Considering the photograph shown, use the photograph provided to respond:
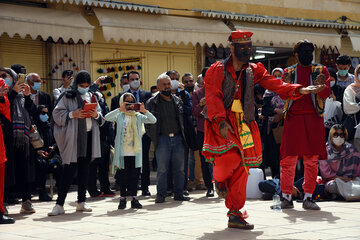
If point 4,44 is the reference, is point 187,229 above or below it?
below

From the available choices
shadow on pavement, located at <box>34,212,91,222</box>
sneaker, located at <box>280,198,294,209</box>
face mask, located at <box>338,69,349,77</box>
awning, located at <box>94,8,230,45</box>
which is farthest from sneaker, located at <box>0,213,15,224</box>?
awning, located at <box>94,8,230,45</box>

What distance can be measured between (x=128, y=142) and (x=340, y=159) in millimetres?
3054

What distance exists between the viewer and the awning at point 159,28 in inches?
612

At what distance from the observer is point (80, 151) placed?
925cm

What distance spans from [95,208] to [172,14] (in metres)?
8.85

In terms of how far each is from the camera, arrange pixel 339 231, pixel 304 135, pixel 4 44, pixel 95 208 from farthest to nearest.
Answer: pixel 4 44 < pixel 95 208 < pixel 304 135 < pixel 339 231

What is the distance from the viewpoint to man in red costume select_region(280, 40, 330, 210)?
8.87 metres

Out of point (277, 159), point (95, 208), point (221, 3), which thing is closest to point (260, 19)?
point (221, 3)

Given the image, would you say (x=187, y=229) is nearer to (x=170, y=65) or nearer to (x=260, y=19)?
(x=170, y=65)

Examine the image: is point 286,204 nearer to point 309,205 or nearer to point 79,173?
point 309,205

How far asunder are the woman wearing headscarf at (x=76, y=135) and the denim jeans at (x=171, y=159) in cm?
138

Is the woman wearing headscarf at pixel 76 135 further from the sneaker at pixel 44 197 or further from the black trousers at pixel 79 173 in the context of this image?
the sneaker at pixel 44 197

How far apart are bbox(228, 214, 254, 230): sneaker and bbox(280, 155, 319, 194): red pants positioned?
5.77 feet

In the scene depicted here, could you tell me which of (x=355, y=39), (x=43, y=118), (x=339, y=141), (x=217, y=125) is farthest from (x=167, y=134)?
(x=355, y=39)
